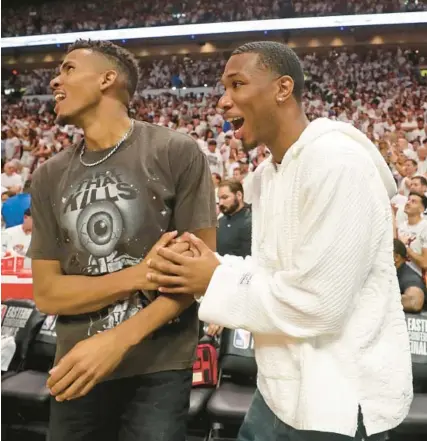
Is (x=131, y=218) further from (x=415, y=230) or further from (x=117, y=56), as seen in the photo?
(x=415, y=230)

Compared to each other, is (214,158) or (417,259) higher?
(214,158)

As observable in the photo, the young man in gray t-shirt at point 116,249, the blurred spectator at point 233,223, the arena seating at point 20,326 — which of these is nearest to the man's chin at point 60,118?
the young man in gray t-shirt at point 116,249

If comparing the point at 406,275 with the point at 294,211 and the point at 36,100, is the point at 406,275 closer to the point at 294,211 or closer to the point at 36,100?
the point at 294,211

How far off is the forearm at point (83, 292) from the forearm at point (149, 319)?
0.21 ft

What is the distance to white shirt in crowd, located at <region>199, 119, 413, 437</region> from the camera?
39.6 inches

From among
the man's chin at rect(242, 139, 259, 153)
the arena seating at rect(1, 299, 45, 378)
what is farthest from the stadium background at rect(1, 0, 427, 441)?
the man's chin at rect(242, 139, 259, 153)

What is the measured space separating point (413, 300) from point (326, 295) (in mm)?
2508

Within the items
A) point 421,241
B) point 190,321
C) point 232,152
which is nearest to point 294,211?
point 190,321

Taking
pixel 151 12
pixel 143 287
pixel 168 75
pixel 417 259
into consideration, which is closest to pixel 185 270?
pixel 143 287

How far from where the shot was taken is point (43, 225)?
147 centimetres

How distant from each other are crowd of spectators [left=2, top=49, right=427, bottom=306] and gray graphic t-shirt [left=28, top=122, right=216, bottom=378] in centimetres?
416

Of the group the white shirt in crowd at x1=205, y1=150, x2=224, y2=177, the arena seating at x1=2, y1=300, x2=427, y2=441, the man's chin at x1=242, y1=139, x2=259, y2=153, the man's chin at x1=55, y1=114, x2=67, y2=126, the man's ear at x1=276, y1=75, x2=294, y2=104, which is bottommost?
the arena seating at x1=2, y1=300, x2=427, y2=441

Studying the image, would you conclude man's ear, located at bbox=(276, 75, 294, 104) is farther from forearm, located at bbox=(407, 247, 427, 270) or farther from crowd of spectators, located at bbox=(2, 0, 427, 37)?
crowd of spectators, located at bbox=(2, 0, 427, 37)

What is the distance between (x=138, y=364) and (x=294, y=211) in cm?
56
